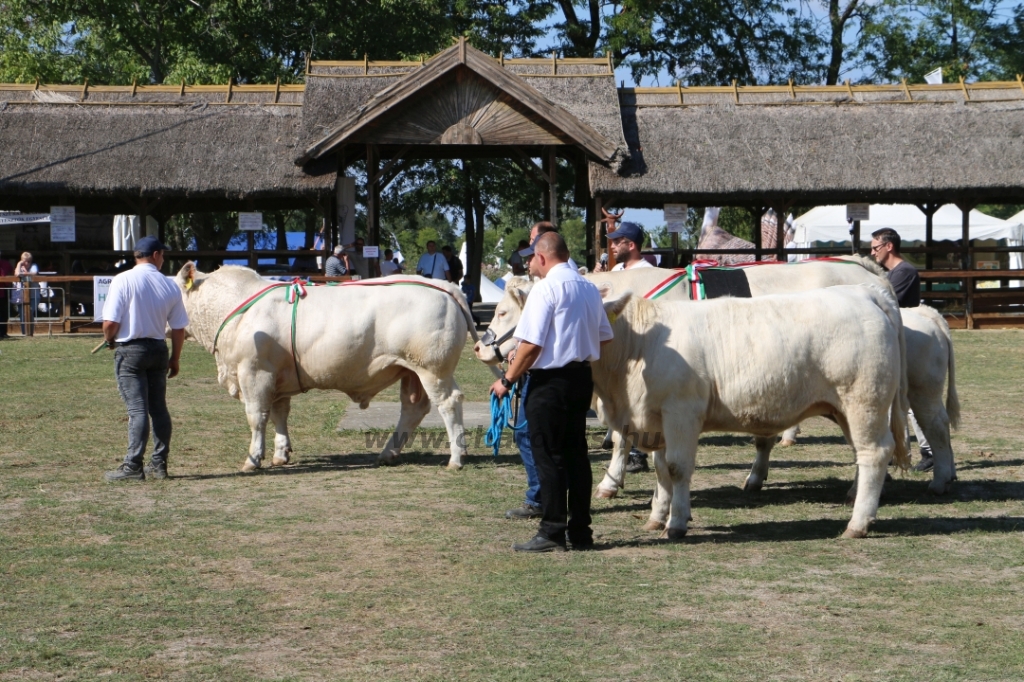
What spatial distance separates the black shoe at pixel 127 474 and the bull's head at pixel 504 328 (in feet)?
10.4

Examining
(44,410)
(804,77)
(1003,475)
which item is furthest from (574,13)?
(1003,475)

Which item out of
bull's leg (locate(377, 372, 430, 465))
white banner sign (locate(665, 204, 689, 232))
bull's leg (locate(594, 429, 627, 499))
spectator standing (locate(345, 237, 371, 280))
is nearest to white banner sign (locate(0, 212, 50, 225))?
spectator standing (locate(345, 237, 371, 280))

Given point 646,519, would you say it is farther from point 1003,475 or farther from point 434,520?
point 1003,475

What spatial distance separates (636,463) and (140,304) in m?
4.28

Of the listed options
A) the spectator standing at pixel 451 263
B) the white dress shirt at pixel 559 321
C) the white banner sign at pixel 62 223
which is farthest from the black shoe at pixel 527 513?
the white banner sign at pixel 62 223

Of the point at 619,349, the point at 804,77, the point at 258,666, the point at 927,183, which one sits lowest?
the point at 258,666

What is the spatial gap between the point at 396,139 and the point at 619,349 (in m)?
19.1

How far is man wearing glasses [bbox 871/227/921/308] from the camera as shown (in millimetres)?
10469

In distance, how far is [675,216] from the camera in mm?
27016

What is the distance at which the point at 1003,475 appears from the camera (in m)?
9.89

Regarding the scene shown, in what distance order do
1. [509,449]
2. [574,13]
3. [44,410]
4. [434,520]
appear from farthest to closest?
1. [574,13]
2. [44,410]
3. [509,449]
4. [434,520]

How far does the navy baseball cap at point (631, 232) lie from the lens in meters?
9.80

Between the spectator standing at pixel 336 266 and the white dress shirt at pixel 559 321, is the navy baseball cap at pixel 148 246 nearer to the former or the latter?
the white dress shirt at pixel 559 321

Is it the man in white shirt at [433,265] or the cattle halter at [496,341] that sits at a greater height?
the man in white shirt at [433,265]
